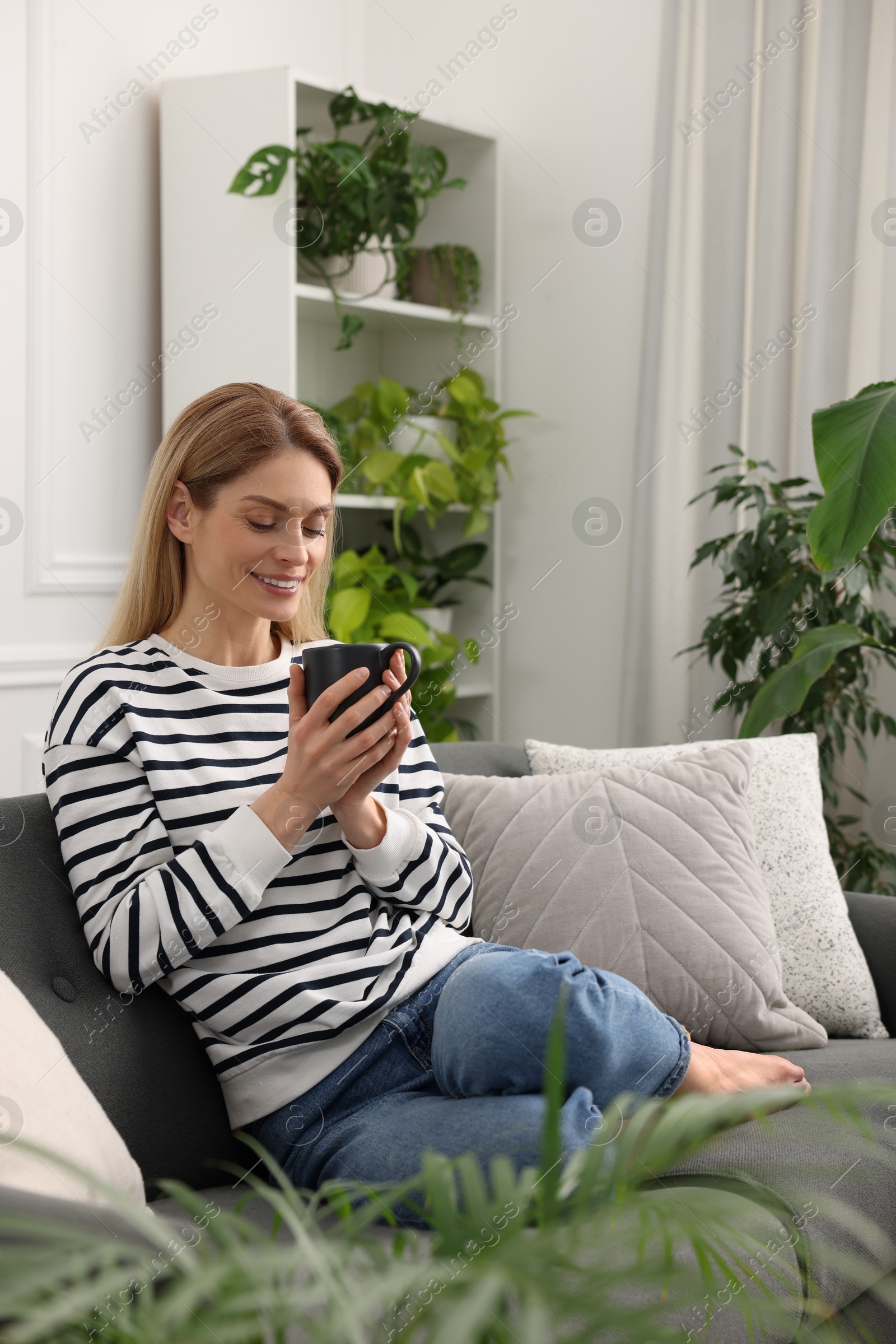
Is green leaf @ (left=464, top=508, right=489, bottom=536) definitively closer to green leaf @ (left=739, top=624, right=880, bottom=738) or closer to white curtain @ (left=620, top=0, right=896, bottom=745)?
white curtain @ (left=620, top=0, right=896, bottom=745)

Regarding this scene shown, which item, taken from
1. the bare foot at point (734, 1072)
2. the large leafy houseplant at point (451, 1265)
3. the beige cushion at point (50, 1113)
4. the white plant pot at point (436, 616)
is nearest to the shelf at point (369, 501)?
the white plant pot at point (436, 616)

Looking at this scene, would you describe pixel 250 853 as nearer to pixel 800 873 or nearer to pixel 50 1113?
pixel 50 1113

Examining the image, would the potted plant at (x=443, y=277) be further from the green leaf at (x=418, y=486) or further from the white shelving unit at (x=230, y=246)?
the green leaf at (x=418, y=486)

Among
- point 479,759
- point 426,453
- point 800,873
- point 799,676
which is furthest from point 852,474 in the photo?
point 426,453

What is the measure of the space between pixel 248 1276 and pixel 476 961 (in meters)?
0.76

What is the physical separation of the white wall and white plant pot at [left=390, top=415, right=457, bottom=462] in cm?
28

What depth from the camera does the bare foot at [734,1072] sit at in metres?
1.16

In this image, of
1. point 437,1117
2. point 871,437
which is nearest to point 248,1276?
point 437,1117

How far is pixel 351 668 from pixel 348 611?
157 cm

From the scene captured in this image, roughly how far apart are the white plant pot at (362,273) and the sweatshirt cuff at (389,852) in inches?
73.0

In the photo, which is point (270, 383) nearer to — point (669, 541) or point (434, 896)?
point (669, 541)

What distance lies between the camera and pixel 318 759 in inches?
43.5

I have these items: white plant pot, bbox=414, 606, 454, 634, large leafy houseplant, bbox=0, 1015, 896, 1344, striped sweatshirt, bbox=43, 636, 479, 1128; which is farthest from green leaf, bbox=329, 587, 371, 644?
large leafy houseplant, bbox=0, 1015, 896, 1344

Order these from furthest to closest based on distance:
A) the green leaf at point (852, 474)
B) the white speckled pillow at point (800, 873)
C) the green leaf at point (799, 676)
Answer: the green leaf at point (799, 676) < the green leaf at point (852, 474) < the white speckled pillow at point (800, 873)
